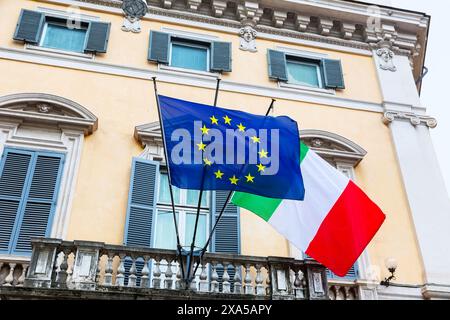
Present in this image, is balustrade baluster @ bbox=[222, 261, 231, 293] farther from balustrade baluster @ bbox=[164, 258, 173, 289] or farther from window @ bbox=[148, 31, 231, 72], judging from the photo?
window @ bbox=[148, 31, 231, 72]

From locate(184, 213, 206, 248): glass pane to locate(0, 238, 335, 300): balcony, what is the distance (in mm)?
789

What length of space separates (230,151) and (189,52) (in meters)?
4.52

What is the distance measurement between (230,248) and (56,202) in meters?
2.85


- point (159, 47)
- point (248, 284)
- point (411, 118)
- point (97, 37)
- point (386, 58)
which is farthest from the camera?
point (386, 58)

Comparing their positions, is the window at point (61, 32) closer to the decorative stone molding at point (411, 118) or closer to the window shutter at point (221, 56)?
the window shutter at point (221, 56)

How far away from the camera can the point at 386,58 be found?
38.3 feet

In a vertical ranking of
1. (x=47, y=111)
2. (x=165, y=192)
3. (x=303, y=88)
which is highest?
(x=303, y=88)

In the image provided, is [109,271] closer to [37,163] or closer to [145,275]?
[145,275]

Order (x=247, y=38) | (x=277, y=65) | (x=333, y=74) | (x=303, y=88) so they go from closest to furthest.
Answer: (x=303, y=88)
(x=277, y=65)
(x=333, y=74)
(x=247, y=38)

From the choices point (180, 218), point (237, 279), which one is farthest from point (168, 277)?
point (180, 218)

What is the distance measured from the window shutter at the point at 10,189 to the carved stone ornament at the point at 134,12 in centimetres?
382

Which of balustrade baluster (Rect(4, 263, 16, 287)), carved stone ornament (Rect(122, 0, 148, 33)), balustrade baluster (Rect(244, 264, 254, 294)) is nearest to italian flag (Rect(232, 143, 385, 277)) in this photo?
balustrade baluster (Rect(244, 264, 254, 294))

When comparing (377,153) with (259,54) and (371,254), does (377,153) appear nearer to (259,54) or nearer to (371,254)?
(371,254)

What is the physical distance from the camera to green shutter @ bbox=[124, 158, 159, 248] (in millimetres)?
8023
